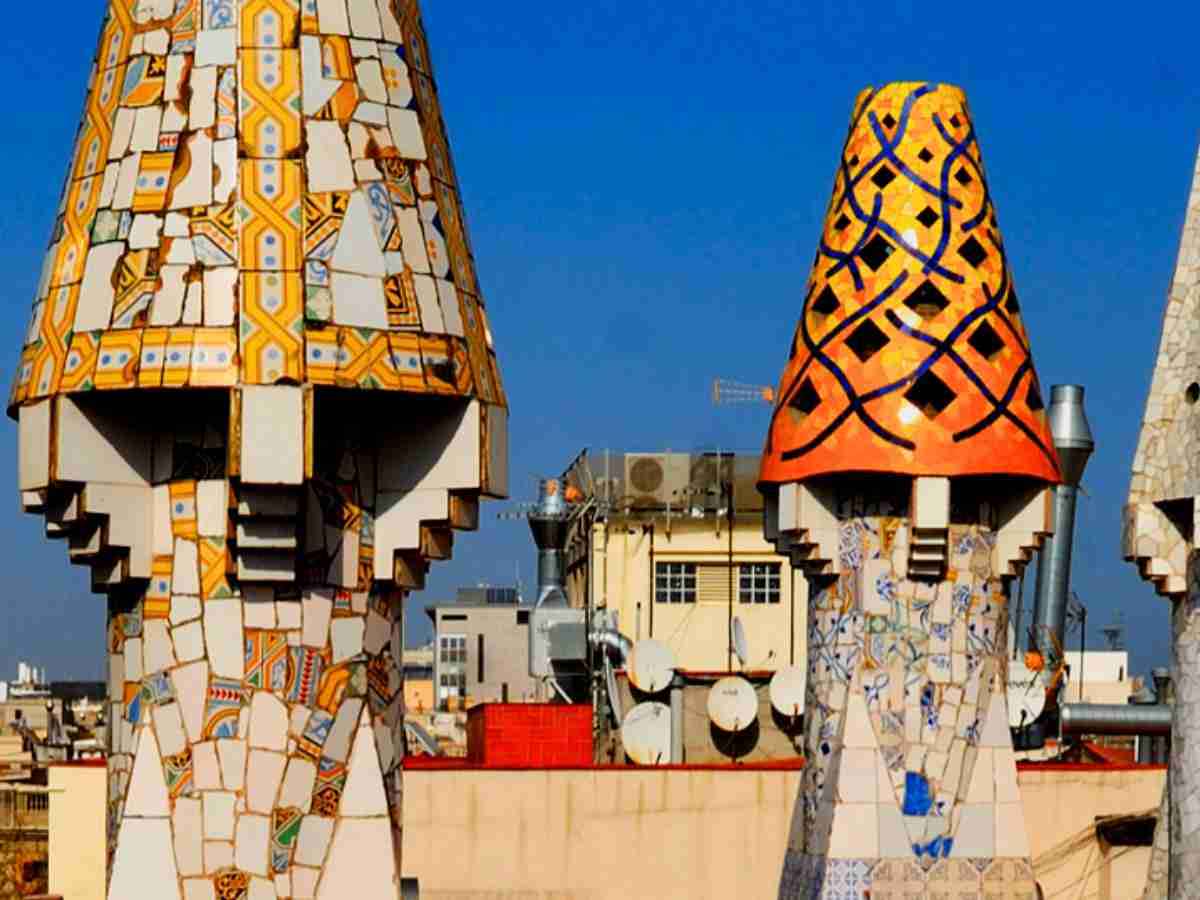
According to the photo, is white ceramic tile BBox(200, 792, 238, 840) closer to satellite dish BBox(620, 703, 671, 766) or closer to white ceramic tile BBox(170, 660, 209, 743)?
white ceramic tile BBox(170, 660, 209, 743)

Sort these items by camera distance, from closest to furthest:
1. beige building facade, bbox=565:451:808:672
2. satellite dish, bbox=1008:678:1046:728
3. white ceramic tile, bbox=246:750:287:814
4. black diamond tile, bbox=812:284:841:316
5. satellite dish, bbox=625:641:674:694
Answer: white ceramic tile, bbox=246:750:287:814 → black diamond tile, bbox=812:284:841:316 → satellite dish, bbox=1008:678:1046:728 → satellite dish, bbox=625:641:674:694 → beige building facade, bbox=565:451:808:672

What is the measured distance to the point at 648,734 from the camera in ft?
102

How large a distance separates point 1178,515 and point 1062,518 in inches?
768

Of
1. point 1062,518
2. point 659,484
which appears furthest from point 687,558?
point 1062,518

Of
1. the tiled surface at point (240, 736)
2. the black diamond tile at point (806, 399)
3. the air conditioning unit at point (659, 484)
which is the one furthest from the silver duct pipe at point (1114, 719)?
the tiled surface at point (240, 736)

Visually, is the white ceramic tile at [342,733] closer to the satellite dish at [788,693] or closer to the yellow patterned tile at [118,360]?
the yellow patterned tile at [118,360]

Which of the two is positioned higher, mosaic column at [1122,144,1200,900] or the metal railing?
mosaic column at [1122,144,1200,900]

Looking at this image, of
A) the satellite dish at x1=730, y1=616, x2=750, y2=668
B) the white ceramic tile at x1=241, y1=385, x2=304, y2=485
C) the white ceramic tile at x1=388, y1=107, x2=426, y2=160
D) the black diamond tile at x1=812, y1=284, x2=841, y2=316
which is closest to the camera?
the white ceramic tile at x1=241, y1=385, x2=304, y2=485

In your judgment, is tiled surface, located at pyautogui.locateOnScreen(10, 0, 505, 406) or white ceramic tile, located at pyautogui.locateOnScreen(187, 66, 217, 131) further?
white ceramic tile, located at pyautogui.locateOnScreen(187, 66, 217, 131)

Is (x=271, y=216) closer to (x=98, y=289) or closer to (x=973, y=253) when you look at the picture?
(x=98, y=289)

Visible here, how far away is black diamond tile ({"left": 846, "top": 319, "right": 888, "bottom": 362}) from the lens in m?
19.5

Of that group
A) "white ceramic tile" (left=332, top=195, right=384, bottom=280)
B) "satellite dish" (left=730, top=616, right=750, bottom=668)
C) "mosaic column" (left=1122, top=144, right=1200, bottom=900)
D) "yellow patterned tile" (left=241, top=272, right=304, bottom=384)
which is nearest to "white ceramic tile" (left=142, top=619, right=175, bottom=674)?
"yellow patterned tile" (left=241, top=272, right=304, bottom=384)

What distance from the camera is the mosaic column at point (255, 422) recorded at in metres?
11.4

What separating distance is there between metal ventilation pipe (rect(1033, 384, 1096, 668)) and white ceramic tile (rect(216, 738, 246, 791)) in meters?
23.0
